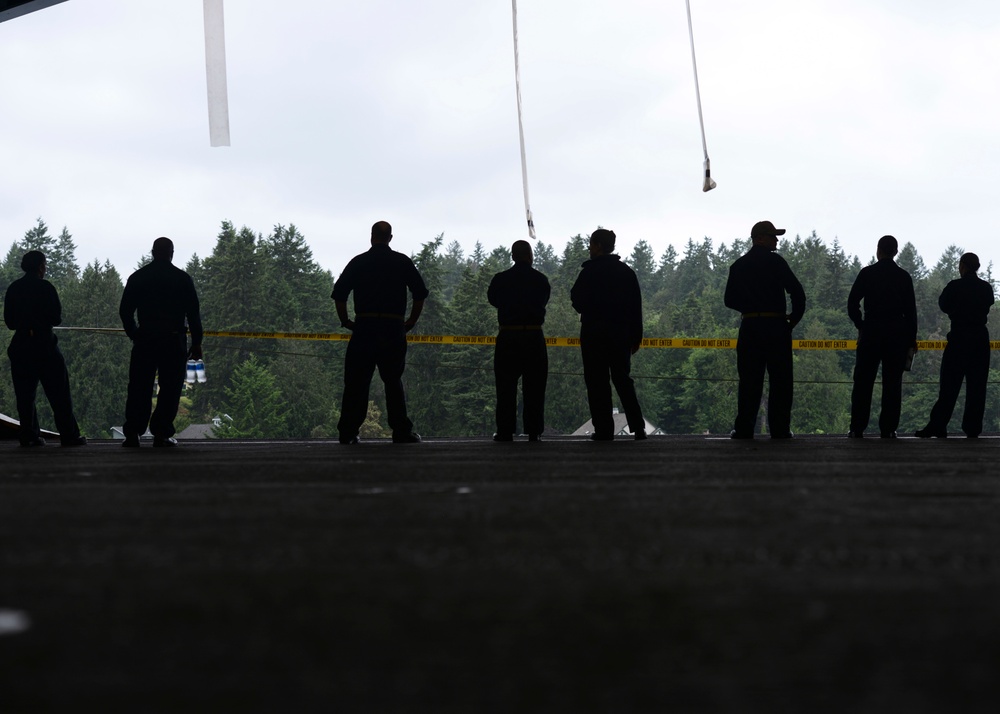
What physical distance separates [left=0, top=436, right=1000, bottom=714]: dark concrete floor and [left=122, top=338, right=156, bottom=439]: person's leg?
6490 mm

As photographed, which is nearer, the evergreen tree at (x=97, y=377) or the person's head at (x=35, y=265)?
the person's head at (x=35, y=265)

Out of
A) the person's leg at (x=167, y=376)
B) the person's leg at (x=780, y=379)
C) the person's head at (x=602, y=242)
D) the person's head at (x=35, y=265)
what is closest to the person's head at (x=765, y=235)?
the person's leg at (x=780, y=379)

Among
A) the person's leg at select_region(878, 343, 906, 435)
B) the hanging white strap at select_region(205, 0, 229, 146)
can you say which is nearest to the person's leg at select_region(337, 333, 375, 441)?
the person's leg at select_region(878, 343, 906, 435)

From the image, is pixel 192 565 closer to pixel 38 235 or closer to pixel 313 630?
pixel 313 630

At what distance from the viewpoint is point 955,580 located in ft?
8.24

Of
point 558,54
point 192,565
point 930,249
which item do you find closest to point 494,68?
point 558,54

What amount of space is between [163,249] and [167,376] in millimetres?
983

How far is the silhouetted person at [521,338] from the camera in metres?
11.2

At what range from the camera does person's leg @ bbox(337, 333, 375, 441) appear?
10.7 m

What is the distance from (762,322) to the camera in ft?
36.8

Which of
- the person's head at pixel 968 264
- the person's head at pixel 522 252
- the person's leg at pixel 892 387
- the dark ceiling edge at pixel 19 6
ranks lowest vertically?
the person's leg at pixel 892 387

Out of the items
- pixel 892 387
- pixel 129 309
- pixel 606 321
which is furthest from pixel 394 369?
pixel 892 387

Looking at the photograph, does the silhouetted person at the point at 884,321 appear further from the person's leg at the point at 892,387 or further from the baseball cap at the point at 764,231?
the baseball cap at the point at 764,231

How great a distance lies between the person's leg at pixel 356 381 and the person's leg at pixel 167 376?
126 cm
